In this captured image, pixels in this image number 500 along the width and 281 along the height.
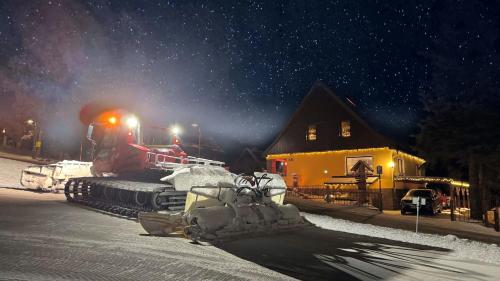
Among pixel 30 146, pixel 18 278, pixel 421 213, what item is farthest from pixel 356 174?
pixel 30 146

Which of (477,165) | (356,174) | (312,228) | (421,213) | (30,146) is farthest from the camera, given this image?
(30,146)

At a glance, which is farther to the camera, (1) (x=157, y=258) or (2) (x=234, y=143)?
(2) (x=234, y=143)

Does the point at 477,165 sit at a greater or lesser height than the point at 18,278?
greater

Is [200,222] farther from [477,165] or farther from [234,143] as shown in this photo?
[234,143]

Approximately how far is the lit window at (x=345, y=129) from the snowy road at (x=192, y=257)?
→ 20.7 metres

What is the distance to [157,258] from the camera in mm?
6609

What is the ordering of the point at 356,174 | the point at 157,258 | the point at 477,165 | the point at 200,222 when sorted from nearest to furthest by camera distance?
1. the point at 157,258
2. the point at 200,222
3. the point at 477,165
4. the point at 356,174

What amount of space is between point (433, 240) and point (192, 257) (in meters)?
8.23

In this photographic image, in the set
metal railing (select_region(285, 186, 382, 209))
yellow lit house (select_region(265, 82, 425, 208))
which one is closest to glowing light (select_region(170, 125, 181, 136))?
metal railing (select_region(285, 186, 382, 209))

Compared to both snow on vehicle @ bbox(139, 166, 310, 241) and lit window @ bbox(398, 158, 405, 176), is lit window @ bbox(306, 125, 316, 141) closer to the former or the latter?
lit window @ bbox(398, 158, 405, 176)

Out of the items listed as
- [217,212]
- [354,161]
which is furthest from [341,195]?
[217,212]

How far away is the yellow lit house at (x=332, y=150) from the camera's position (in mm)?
28250

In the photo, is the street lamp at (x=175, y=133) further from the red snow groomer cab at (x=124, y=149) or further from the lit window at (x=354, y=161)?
the lit window at (x=354, y=161)

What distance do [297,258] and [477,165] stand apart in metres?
17.1
